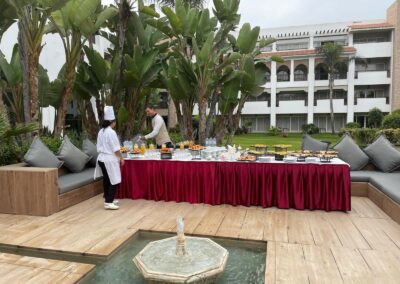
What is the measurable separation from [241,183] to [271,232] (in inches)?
44.7

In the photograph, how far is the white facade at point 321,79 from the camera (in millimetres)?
25547

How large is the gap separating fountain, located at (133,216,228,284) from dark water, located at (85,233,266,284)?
0.69 feet

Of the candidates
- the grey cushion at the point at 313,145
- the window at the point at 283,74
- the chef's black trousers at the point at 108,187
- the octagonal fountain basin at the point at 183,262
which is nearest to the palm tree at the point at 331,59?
the window at the point at 283,74

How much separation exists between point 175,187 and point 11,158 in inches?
110

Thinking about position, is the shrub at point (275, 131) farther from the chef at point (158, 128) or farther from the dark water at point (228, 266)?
the dark water at point (228, 266)

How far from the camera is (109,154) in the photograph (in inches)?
180

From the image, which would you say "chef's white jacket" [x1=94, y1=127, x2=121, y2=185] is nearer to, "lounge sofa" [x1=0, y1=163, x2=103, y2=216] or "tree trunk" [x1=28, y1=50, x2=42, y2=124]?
"lounge sofa" [x1=0, y1=163, x2=103, y2=216]

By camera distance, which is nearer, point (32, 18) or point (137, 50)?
point (32, 18)

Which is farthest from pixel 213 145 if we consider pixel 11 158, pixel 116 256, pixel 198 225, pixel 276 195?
pixel 11 158

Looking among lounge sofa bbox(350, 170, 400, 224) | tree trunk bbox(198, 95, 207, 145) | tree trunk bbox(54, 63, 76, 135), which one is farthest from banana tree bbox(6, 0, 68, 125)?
lounge sofa bbox(350, 170, 400, 224)

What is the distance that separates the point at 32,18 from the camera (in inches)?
228

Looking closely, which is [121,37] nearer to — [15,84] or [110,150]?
[15,84]

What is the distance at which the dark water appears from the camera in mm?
2723

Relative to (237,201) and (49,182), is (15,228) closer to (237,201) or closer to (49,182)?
(49,182)
